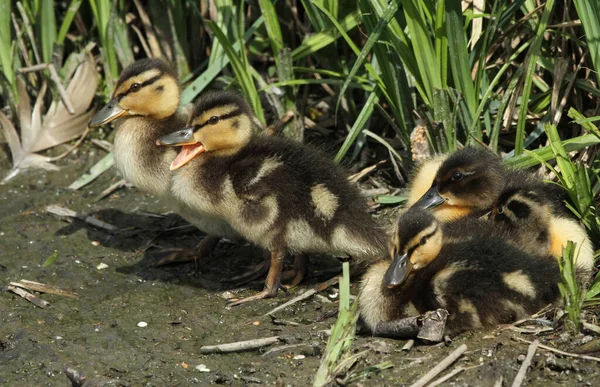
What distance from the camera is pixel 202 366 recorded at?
403cm

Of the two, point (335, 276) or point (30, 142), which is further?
point (30, 142)

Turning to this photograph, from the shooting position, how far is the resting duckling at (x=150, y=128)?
500cm

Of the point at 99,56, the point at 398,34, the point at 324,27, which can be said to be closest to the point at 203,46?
the point at 99,56

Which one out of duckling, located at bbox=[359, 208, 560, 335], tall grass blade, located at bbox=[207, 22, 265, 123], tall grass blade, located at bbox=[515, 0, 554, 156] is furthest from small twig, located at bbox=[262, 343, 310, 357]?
tall grass blade, located at bbox=[207, 22, 265, 123]

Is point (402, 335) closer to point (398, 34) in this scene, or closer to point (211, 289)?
point (211, 289)

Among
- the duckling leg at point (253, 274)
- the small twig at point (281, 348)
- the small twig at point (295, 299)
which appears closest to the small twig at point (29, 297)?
the duckling leg at point (253, 274)

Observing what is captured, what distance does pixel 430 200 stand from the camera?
455 centimetres

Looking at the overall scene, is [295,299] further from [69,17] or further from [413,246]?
[69,17]

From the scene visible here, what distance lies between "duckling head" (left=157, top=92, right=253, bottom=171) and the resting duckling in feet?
0.64

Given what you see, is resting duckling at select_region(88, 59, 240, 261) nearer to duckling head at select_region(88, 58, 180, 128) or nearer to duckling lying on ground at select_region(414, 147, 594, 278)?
duckling head at select_region(88, 58, 180, 128)

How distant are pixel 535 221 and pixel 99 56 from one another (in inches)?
133

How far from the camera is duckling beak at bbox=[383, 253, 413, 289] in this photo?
3967 millimetres

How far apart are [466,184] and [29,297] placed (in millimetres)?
2044

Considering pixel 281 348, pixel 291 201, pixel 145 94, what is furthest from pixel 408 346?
pixel 145 94
